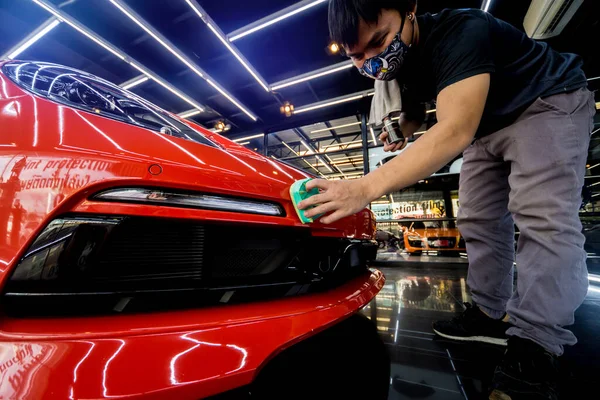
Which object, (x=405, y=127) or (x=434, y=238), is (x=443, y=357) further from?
(x=434, y=238)

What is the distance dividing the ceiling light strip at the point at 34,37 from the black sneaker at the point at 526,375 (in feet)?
22.3

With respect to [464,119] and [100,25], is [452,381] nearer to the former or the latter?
[464,119]

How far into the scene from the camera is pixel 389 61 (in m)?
0.97

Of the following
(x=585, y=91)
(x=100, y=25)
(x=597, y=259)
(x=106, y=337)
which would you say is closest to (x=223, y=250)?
(x=106, y=337)

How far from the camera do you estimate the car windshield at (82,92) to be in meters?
0.74

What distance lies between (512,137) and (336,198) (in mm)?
786

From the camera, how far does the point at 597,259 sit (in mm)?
3238

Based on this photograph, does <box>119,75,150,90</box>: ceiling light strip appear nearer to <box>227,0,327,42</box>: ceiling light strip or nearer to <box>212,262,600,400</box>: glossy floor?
<box>227,0,327,42</box>: ceiling light strip

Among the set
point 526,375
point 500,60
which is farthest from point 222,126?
point 526,375

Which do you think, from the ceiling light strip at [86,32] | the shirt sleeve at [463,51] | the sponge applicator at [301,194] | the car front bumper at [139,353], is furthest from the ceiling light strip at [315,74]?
the car front bumper at [139,353]

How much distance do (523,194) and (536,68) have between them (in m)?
0.47

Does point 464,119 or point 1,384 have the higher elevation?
point 464,119

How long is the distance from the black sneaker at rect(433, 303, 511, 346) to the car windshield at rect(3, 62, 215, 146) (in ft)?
4.27

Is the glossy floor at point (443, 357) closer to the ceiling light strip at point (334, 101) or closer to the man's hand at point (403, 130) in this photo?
the man's hand at point (403, 130)
